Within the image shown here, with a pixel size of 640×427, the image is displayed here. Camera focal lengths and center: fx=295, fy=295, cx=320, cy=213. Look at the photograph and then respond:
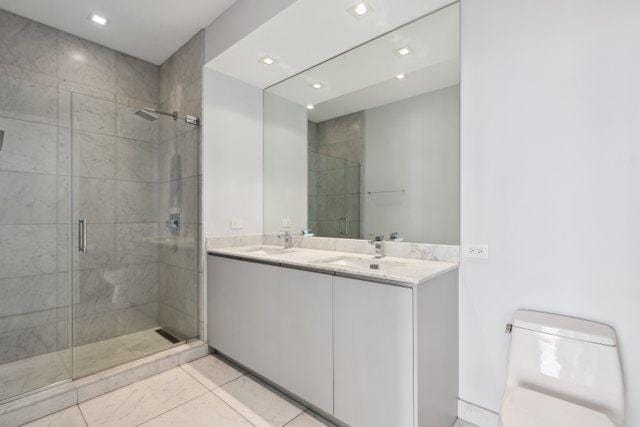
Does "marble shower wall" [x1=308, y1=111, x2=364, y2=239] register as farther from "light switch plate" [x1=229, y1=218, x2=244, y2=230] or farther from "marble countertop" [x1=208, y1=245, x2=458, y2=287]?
"light switch plate" [x1=229, y1=218, x2=244, y2=230]

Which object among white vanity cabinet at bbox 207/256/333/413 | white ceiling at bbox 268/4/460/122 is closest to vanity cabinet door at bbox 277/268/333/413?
white vanity cabinet at bbox 207/256/333/413

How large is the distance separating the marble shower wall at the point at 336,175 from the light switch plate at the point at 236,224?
65 centimetres

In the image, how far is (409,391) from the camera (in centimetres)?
130

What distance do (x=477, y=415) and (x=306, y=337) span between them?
1013 mm

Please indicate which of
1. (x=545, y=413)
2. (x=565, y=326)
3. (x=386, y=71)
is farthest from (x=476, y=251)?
(x=386, y=71)

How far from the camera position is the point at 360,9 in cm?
183

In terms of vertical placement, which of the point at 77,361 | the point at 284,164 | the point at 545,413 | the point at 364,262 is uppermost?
the point at 284,164

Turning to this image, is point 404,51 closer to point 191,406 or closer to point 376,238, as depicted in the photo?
point 376,238

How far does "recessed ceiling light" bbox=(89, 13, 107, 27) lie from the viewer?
233cm

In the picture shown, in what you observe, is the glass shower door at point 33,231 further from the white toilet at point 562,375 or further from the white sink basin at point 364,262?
the white toilet at point 562,375

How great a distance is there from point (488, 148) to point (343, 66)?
1.35 metres

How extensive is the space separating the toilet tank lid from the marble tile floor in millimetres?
1167

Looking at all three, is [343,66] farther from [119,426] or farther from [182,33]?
[119,426]

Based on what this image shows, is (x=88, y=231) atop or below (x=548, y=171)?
below
